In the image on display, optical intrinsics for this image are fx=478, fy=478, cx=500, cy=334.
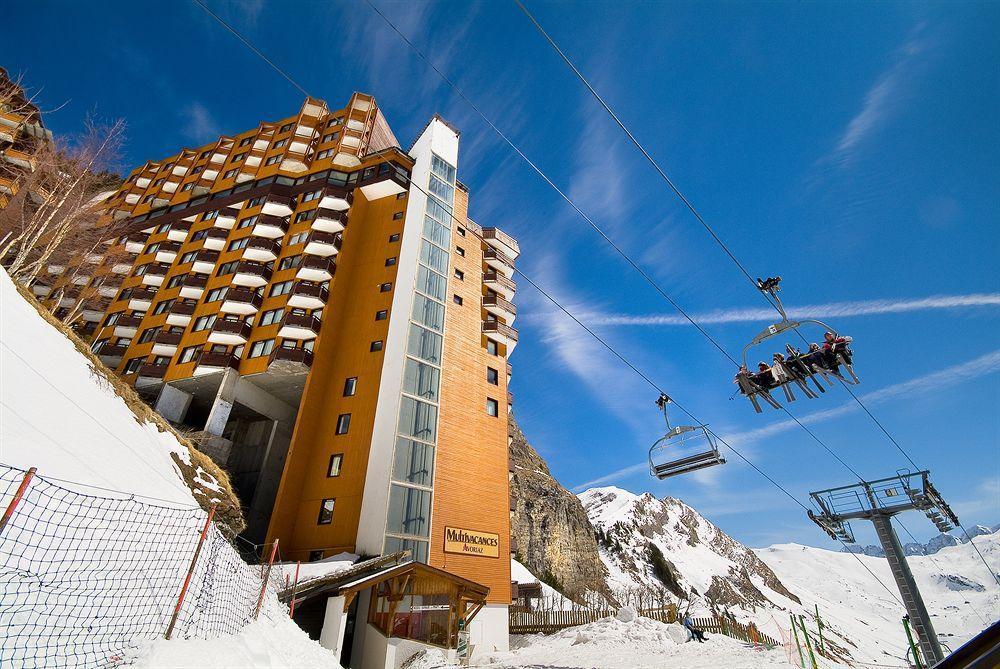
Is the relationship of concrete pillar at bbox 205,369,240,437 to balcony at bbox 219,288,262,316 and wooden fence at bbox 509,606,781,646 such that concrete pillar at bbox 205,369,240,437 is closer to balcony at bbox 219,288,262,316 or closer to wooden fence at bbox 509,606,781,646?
balcony at bbox 219,288,262,316

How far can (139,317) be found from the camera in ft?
149

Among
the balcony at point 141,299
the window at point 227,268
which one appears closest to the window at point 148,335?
the balcony at point 141,299

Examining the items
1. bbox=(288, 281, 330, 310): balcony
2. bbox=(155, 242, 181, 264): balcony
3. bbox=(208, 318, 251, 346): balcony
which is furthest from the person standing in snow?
bbox=(155, 242, 181, 264): balcony

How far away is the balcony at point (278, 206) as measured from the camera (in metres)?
47.3

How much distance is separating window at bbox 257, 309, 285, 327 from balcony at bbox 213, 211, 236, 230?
14982 millimetres

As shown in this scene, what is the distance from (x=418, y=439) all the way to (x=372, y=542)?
21.3ft

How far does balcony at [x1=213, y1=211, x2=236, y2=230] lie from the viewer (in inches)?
1953

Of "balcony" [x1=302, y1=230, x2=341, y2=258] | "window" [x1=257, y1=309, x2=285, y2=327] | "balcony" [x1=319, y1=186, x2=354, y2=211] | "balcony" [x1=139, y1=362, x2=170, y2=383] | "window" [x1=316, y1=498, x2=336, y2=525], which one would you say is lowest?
"window" [x1=316, y1=498, x2=336, y2=525]

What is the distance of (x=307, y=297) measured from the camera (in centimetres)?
3819

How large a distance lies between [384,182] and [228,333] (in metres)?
19.4

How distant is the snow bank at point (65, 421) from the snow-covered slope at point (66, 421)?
33 mm

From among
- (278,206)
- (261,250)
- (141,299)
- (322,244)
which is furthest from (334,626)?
(141,299)

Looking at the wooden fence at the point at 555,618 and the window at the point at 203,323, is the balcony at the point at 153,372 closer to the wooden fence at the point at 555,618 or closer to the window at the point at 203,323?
the window at the point at 203,323

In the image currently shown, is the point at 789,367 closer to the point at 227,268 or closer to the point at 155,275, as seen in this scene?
the point at 227,268
